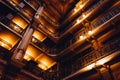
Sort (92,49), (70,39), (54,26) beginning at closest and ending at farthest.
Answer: (92,49) < (70,39) < (54,26)

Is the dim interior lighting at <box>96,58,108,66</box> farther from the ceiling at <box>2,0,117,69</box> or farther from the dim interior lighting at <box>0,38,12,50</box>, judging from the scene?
the dim interior lighting at <box>0,38,12,50</box>

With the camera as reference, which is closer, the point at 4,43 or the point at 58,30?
the point at 4,43

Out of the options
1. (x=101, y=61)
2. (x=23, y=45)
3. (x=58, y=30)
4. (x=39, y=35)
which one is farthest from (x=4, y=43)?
(x=101, y=61)

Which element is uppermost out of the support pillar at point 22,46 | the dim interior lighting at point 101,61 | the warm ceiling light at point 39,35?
the warm ceiling light at point 39,35

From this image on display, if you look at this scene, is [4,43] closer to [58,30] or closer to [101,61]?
[58,30]

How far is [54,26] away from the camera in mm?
17031

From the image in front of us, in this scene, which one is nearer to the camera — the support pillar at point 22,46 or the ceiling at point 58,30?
the support pillar at point 22,46

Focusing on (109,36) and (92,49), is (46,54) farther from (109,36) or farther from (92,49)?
(109,36)

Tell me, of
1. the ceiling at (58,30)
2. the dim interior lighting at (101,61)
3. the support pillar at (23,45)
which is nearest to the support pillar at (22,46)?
the support pillar at (23,45)

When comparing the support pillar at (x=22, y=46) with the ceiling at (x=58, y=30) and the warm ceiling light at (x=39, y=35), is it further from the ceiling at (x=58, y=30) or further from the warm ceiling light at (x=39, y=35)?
the warm ceiling light at (x=39, y=35)

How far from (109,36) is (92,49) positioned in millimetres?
1736

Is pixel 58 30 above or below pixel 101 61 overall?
above

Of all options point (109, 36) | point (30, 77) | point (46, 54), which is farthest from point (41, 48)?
point (109, 36)

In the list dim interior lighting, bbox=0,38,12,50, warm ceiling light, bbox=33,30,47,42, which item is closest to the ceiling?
warm ceiling light, bbox=33,30,47,42
